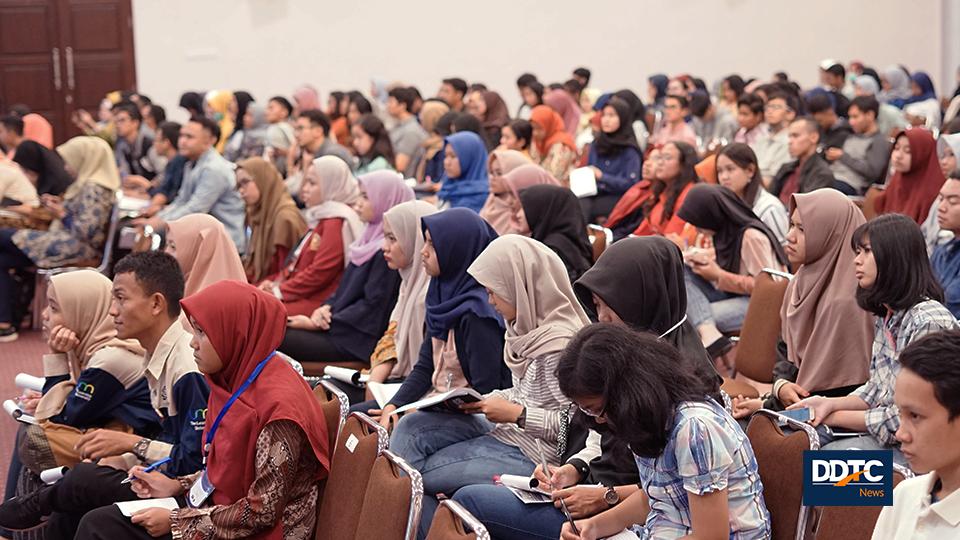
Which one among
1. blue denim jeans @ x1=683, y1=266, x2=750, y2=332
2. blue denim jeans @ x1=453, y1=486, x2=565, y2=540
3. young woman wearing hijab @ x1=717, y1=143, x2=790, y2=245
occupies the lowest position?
blue denim jeans @ x1=453, y1=486, x2=565, y2=540

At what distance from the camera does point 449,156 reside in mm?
6680

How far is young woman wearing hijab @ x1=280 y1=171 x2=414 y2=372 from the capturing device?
4.75m

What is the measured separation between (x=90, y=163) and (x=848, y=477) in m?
6.66

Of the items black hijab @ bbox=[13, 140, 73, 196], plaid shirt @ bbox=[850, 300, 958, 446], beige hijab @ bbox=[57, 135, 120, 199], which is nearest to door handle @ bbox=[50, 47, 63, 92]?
black hijab @ bbox=[13, 140, 73, 196]

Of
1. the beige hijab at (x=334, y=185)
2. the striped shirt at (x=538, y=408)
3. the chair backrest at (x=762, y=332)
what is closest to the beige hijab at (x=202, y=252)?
the beige hijab at (x=334, y=185)

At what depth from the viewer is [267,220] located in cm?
604

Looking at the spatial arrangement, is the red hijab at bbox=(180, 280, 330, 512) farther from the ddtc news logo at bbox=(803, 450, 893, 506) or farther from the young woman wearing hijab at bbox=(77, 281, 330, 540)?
the ddtc news logo at bbox=(803, 450, 893, 506)

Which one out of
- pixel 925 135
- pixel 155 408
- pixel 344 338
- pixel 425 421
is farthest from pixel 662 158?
pixel 155 408

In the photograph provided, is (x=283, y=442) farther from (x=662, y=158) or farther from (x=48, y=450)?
(x=662, y=158)

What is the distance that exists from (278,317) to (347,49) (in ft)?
40.8

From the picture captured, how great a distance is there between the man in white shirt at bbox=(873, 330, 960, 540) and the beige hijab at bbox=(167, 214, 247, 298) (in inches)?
128

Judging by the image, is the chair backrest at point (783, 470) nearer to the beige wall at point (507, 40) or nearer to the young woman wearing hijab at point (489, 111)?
the young woman wearing hijab at point (489, 111)

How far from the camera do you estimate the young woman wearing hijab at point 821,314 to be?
3469 mm

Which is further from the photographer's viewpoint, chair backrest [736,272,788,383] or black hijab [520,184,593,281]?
black hijab [520,184,593,281]
